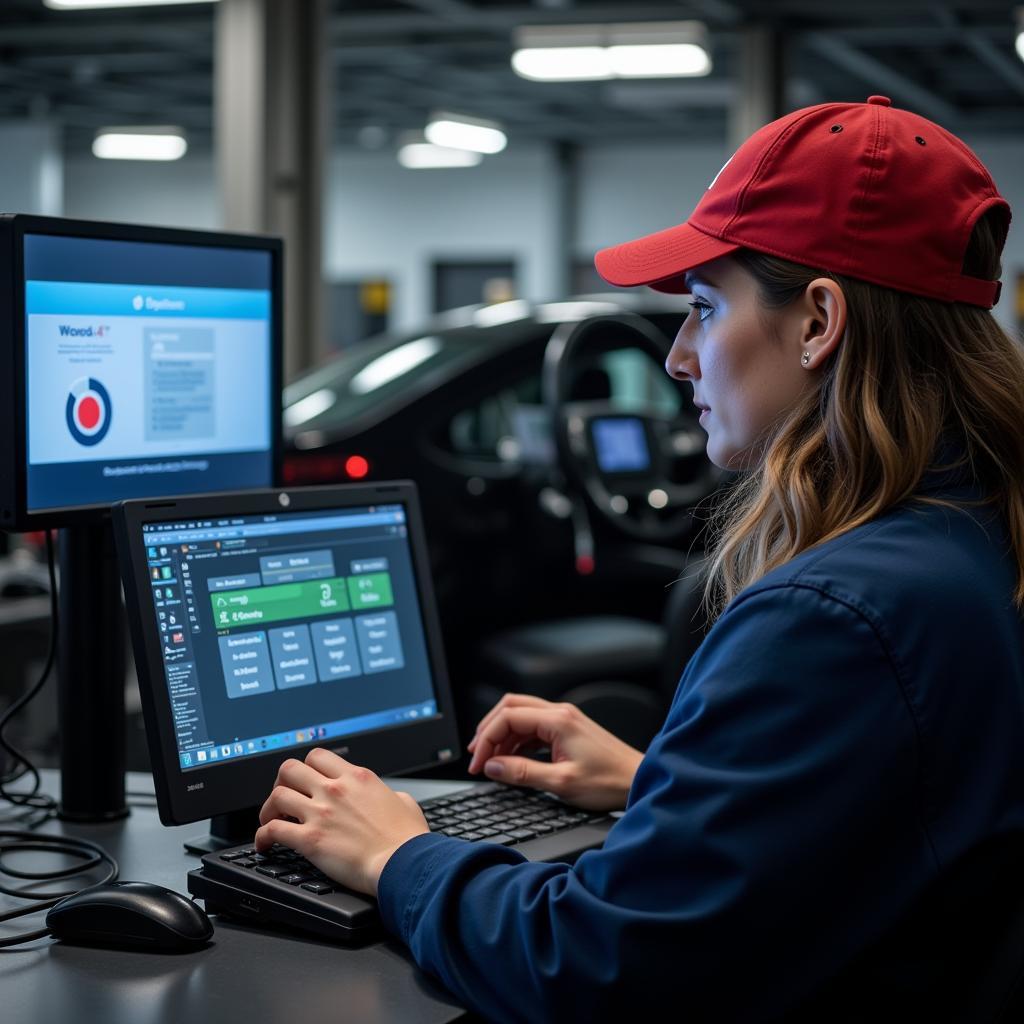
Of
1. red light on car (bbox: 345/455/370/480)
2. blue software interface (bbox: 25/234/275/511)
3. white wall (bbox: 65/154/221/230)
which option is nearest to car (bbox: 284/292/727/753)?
red light on car (bbox: 345/455/370/480)

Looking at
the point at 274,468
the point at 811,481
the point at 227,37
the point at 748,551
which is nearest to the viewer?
the point at 811,481

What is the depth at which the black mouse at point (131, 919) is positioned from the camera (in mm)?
1262

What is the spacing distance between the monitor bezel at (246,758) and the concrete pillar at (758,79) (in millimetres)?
5598

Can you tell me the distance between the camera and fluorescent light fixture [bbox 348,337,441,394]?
4316 millimetres

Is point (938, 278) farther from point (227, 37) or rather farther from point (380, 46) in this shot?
point (380, 46)

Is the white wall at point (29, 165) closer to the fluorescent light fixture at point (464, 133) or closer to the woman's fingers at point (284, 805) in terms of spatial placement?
the fluorescent light fixture at point (464, 133)

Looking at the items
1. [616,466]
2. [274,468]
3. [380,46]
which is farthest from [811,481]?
[380,46]

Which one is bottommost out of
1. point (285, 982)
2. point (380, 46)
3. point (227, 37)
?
point (285, 982)

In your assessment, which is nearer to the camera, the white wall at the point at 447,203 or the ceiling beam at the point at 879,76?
the ceiling beam at the point at 879,76

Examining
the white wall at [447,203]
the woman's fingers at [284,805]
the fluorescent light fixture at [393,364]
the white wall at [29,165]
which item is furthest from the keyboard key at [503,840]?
the white wall at [447,203]

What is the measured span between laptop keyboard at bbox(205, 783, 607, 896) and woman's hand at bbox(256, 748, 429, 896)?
27 millimetres

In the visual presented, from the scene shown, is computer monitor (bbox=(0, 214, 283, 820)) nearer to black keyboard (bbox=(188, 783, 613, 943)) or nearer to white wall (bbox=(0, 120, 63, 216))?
black keyboard (bbox=(188, 783, 613, 943))

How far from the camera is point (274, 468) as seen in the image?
1909 mm

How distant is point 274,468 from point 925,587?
1037 millimetres
